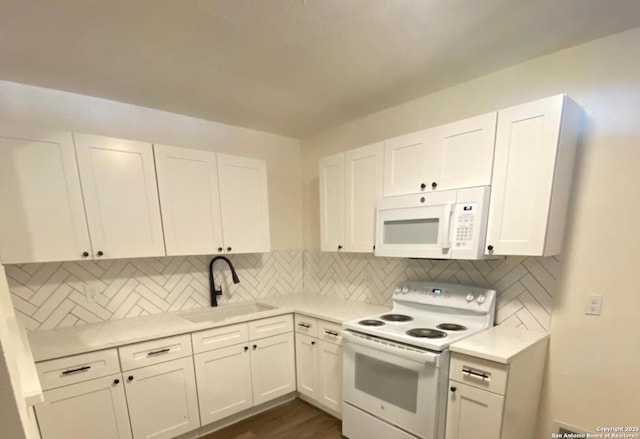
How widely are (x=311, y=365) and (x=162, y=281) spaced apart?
1.42 m

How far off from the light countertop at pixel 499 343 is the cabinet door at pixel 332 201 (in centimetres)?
122

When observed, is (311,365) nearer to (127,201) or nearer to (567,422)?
(567,422)

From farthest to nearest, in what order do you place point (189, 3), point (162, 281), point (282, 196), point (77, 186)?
point (282, 196)
point (162, 281)
point (77, 186)
point (189, 3)

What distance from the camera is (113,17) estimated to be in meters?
1.34

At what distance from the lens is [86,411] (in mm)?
1750

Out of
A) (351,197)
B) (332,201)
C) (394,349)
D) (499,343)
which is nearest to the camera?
(499,343)

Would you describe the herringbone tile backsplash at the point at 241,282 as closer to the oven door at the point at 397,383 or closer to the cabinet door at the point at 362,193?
the cabinet door at the point at 362,193

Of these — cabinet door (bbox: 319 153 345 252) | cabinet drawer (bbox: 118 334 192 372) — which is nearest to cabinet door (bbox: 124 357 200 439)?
cabinet drawer (bbox: 118 334 192 372)

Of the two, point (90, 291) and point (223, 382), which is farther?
point (223, 382)

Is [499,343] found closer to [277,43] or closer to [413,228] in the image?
[413,228]

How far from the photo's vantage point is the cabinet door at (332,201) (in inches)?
100

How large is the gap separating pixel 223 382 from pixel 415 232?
5.93ft

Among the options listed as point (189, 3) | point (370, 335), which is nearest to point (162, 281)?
point (370, 335)

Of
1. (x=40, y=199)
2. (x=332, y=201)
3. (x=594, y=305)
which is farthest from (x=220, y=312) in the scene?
(x=594, y=305)
